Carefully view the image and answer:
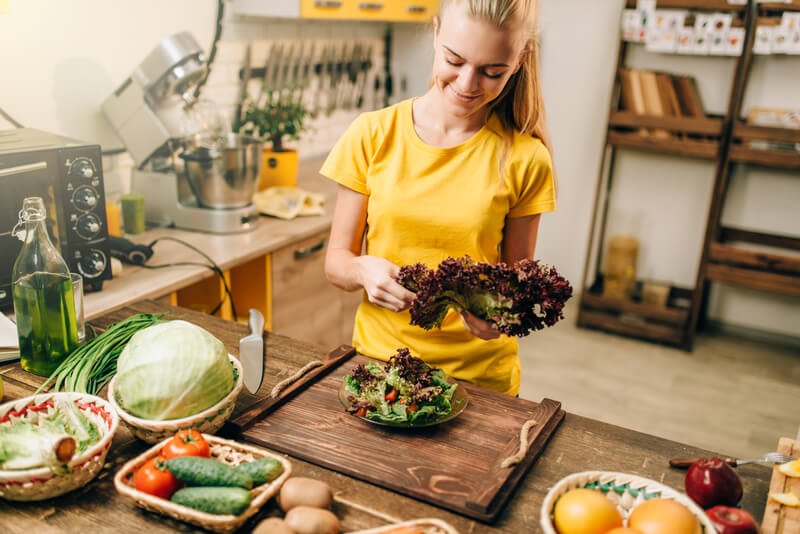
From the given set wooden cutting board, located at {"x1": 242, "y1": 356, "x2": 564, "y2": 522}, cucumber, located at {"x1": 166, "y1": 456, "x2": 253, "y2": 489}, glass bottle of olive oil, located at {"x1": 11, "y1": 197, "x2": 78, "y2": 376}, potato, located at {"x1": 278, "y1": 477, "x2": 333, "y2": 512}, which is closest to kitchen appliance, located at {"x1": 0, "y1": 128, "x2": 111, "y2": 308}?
glass bottle of olive oil, located at {"x1": 11, "y1": 197, "x2": 78, "y2": 376}

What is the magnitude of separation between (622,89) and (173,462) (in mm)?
3631

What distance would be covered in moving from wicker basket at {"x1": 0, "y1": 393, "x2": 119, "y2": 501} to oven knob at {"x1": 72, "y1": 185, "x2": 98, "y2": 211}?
2.91 feet

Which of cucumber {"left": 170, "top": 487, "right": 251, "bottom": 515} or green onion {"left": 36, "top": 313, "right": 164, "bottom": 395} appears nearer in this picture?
cucumber {"left": 170, "top": 487, "right": 251, "bottom": 515}

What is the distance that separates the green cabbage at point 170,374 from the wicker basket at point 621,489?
588mm

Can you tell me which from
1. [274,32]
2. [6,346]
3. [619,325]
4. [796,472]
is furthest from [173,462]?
[619,325]

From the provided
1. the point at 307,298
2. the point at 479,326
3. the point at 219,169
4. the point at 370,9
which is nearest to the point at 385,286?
the point at 479,326

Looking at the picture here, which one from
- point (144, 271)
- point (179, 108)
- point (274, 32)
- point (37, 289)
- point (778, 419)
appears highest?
point (274, 32)

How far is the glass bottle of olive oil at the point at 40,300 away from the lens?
1.42 meters

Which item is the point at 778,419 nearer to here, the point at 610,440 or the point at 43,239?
the point at 610,440

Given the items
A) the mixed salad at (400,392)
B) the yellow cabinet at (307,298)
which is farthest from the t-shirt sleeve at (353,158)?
the yellow cabinet at (307,298)

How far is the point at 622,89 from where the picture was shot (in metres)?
4.00

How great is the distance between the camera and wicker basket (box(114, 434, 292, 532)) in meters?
0.97

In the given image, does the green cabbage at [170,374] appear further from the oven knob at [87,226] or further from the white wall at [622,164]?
the white wall at [622,164]

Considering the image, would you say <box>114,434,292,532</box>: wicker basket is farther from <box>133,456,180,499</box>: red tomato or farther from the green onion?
the green onion
